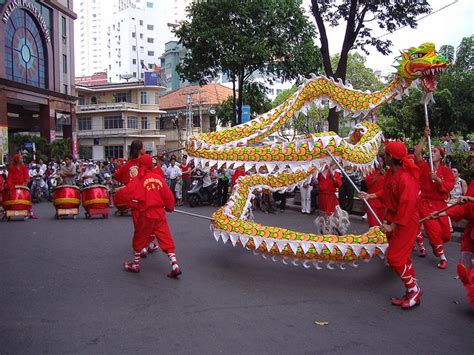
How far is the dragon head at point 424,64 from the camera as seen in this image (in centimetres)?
576

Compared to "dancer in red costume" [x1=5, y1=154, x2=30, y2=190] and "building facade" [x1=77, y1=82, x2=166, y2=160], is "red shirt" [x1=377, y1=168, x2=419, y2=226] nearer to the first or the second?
"dancer in red costume" [x1=5, y1=154, x2=30, y2=190]

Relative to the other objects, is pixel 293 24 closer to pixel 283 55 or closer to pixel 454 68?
pixel 283 55

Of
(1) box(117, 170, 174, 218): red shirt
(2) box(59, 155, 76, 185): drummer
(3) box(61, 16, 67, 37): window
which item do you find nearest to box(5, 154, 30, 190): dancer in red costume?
(2) box(59, 155, 76, 185): drummer

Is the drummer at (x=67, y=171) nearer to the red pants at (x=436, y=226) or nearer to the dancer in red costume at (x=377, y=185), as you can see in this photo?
the dancer in red costume at (x=377, y=185)

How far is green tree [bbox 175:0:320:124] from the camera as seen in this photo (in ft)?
52.1

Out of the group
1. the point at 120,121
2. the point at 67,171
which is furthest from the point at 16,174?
the point at 120,121

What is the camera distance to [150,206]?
579cm

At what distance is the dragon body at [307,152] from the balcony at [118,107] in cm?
4393

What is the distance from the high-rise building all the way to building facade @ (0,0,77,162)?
253 ft

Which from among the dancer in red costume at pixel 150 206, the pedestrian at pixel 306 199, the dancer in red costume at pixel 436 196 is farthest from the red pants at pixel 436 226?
the pedestrian at pixel 306 199

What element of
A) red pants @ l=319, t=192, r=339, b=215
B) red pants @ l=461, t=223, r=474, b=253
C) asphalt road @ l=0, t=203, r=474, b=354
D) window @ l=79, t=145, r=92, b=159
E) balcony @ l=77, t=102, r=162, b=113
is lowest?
asphalt road @ l=0, t=203, r=474, b=354

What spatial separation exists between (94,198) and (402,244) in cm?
874

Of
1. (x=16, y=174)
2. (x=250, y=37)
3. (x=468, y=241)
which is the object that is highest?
(x=250, y=37)

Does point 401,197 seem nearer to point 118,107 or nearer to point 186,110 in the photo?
point 186,110
